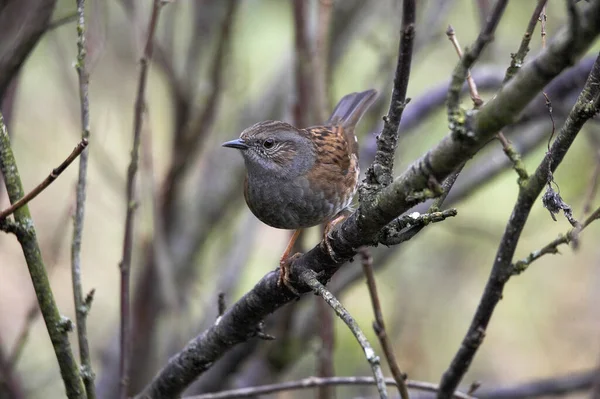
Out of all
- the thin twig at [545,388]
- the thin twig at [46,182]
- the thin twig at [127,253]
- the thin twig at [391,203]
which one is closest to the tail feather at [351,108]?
the thin twig at [127,253]

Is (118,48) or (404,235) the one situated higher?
(118,48)

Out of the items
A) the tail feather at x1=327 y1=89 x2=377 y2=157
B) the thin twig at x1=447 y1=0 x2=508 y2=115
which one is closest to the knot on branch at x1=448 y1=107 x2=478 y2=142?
the thin twig at x1=447 y1=0 x2=508 y2=115

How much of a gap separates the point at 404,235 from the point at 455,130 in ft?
1.81

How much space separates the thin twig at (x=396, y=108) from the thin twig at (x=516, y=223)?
403 mm

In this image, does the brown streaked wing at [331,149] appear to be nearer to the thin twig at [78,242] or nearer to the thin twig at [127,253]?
the thin twig at [127,253]

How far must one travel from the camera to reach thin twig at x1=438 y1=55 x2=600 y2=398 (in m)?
2.06

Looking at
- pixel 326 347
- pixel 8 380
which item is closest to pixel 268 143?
pixel 326 347

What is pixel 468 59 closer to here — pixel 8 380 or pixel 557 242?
pixel 557 242

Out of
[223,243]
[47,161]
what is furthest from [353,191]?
[47,161]

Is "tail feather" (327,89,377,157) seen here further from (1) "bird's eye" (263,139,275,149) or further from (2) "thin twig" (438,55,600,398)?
(2) "thin twig" (438,55,600,398)

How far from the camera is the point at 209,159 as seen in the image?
6.32 meters

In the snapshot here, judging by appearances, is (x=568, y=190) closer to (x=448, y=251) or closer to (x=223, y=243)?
(x=448, y=251)

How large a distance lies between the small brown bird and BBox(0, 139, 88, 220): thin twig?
A: 1909 mm

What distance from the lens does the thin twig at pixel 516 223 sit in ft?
6.77
